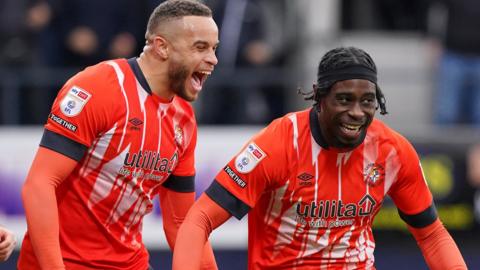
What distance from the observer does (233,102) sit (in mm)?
10289

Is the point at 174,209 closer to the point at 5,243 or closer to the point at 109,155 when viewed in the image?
the point at 109,155

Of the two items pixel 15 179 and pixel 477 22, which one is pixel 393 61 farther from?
pixel 15 179

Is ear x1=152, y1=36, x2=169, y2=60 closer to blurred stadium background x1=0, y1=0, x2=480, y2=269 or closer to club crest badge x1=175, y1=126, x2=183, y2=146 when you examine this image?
club crest badge x1=175, y1=126, x2=183, y2=146

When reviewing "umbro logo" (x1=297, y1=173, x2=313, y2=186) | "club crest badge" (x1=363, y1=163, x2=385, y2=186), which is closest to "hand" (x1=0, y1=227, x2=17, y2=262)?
"umbro logo" (x1=297, y1=173, x2=313, y2=186)

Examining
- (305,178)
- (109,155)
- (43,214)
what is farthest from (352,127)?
(43,214)

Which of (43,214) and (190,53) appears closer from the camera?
(43,214)

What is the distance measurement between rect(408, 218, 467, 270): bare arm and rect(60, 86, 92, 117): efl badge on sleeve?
174cm

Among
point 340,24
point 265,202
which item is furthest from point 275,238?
point 340,24

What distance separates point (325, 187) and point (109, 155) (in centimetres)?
102

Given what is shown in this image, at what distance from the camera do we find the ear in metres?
5.25

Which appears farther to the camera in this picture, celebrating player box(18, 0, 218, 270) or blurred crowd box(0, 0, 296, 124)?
blurred crowd box(0, 0, 296, 124)

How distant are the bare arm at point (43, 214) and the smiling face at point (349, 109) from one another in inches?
50.7

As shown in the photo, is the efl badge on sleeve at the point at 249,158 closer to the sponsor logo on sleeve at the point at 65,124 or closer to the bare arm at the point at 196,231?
the bare arm at the point at 196,231

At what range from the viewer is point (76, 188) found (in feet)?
16.8
